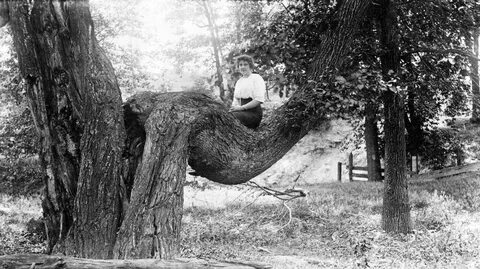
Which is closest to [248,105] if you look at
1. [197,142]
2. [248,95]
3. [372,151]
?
[248,95]

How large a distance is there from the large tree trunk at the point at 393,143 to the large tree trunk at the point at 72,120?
6894 millimetres

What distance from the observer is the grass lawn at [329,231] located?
327 inches

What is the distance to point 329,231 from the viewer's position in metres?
10.9

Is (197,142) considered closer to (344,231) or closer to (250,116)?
(250,116)

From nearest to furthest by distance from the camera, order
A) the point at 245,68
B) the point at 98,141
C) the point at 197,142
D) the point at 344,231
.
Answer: the point at 98,141 → the point at 197,142 → the point at 245,68 → the point at 344,231

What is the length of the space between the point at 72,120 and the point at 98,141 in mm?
407

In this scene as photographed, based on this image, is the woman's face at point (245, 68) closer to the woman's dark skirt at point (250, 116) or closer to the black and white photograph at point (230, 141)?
the black and white photograph at point (230, 141)

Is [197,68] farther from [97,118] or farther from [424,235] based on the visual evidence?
[97,118]

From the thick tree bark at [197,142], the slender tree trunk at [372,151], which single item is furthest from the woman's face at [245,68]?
the slender tree trunk at [372,151]

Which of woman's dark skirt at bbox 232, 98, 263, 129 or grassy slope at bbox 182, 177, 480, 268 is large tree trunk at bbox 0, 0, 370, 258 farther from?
grassy slope at bbox 182, 177, 480, 268

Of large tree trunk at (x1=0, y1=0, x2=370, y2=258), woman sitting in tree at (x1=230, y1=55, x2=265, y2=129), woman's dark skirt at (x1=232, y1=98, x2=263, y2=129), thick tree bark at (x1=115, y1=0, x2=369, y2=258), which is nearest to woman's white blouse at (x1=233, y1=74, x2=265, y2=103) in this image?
woman sitting in tree at (x1=230, y1=55, x2=265, y2=129)

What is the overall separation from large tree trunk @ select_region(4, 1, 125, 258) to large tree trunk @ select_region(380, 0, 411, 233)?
22.6 feet

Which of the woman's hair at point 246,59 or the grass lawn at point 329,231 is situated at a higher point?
the woman's hair at point 246,59

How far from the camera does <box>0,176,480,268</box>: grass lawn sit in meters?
8.30
